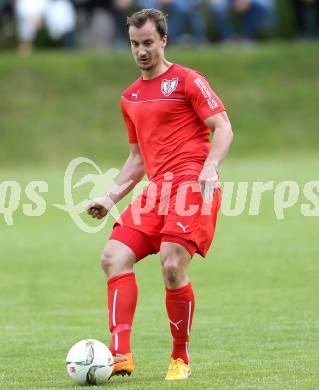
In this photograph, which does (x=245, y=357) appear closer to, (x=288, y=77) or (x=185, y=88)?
(x=185, y=88)

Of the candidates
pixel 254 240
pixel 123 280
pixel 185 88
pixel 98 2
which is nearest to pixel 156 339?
pixel 123 280

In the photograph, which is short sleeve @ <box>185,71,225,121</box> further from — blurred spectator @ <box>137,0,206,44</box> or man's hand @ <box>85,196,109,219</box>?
blurred spectator @ <box>137,0,206,44</box>

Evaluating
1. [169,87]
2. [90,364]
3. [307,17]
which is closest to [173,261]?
[90,364]

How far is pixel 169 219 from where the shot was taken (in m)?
8.01

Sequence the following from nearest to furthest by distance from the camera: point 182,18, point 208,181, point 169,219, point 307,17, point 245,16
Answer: point 208,181, point 169,219, point 182,18, point 245,16, point 307,17

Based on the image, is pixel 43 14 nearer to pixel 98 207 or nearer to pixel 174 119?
pixel 98 207

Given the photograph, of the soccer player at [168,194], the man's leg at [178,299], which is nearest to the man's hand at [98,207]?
the soccer player at [168,194]

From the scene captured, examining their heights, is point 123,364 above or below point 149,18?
below

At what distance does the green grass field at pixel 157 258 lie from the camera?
349 inches

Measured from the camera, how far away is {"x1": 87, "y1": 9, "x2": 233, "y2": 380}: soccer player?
7992 mm

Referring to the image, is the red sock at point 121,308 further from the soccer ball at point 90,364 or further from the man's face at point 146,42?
the man's face at point 146,42

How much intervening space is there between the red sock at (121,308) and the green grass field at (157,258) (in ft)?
0.89

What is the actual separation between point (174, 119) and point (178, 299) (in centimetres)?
124

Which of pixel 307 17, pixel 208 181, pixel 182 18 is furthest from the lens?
pixel 307 17
